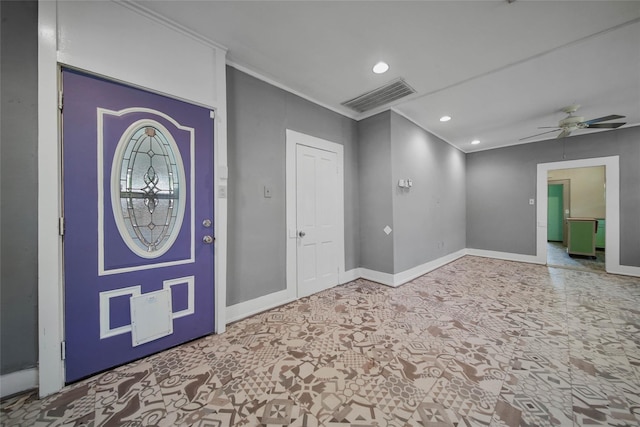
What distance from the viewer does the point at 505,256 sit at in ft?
18.7

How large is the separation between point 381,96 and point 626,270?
19.5 ft

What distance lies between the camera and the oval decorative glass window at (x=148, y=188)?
5.98 ft

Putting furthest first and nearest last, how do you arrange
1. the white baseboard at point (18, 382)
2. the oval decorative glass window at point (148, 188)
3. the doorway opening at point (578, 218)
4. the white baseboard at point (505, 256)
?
the doorway opening at point (578, 218) → the white baseboard at point (505, 256) → the oval decorative glass window at point (148, 188) → the white baseboard at point (18, 382)

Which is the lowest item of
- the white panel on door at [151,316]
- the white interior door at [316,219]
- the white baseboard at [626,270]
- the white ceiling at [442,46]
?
the white baseboard at [626,270]

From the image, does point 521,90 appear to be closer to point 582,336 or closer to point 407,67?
point 407,67

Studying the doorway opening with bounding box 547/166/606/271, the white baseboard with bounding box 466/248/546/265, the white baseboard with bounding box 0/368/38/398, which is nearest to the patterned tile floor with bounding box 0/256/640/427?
the white baseboard with bounding box 0/368/38/398

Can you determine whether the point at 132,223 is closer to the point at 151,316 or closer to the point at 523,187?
the point at 151,316

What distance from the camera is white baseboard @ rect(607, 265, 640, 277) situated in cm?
424

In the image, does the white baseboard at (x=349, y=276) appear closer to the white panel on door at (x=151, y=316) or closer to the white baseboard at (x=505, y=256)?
the white panel on door at (x=151, y=316)

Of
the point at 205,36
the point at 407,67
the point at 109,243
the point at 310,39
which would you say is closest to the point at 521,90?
the point at 407,67

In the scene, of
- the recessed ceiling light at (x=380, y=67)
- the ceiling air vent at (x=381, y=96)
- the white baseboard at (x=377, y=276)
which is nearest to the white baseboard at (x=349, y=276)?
the white baseboard at (x=377, y=276)

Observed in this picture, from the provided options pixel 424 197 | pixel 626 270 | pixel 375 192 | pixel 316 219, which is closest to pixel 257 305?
pixel 316 219

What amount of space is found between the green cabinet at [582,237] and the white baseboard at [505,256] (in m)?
1.85

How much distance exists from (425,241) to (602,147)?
4.22 metres
